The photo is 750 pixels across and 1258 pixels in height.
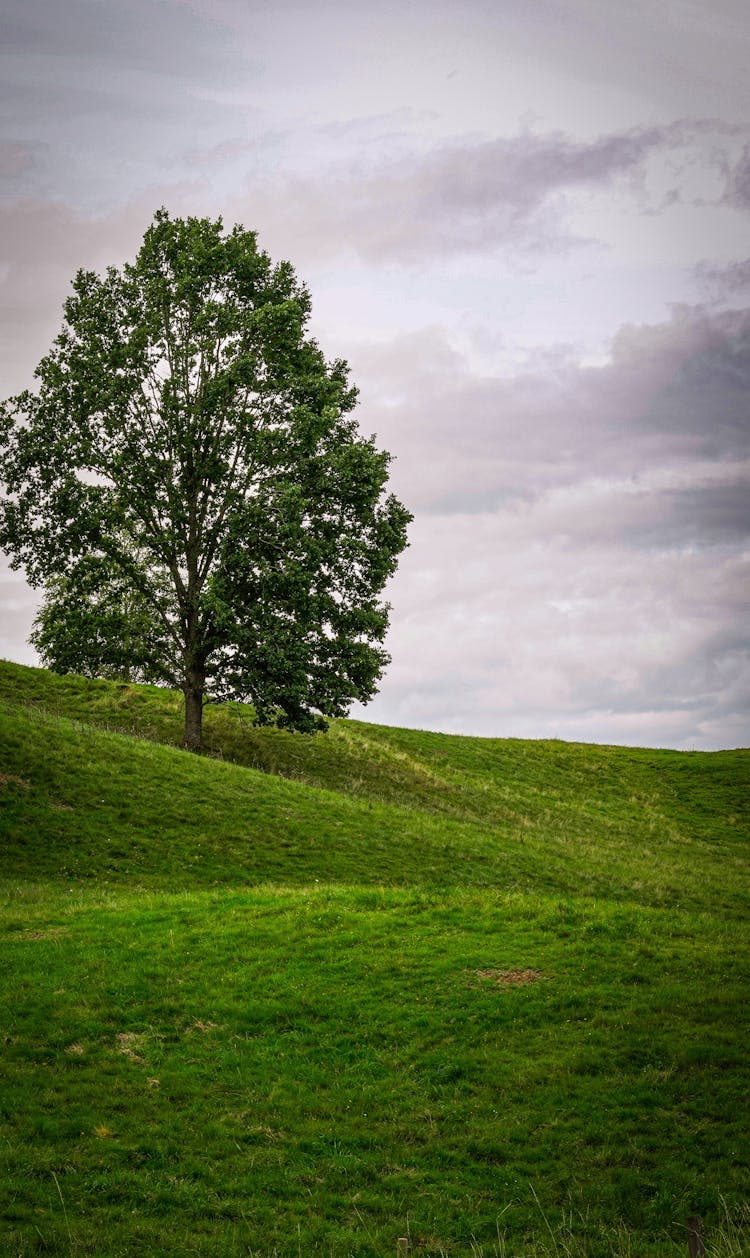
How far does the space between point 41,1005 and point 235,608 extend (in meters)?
26.2

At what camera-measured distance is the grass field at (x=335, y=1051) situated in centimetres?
1120

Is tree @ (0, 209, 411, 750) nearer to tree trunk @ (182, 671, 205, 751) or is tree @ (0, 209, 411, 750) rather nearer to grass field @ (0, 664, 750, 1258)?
tree trunk @ (182, 671, 205, 751)

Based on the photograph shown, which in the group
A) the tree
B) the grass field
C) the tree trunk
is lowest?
the grass field

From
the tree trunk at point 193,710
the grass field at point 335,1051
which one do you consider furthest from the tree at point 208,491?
the grass field at point 335,1051

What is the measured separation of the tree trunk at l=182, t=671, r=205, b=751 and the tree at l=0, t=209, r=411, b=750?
90mm

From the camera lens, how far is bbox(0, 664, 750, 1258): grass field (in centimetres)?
1120

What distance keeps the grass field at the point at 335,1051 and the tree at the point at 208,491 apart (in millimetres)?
9959

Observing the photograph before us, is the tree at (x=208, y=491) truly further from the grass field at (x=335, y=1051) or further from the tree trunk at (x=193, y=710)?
the grass field at (x=335, y=1051)

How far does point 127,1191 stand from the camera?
11.4 meters

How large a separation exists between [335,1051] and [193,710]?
29.7 meters

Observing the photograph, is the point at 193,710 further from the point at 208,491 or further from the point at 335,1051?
A: the point at 335,1051

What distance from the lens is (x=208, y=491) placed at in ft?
142

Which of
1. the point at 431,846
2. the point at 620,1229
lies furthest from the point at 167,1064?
the point at 431,846

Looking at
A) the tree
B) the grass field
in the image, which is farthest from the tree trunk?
the grass field
